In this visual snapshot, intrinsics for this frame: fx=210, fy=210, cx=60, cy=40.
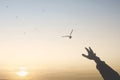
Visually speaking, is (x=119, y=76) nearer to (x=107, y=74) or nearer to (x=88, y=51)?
(x=107, y=74)

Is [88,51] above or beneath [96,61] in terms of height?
above

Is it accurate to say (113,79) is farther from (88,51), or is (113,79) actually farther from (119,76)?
(88,51)

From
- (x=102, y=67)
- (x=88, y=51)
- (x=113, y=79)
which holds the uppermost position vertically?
(x=88, y=51)

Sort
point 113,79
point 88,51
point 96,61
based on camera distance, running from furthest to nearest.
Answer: point 88,51
point 96,61
point 113,79

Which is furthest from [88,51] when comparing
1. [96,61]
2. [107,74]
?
[107,74]

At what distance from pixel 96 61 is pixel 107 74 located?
22.1 inches

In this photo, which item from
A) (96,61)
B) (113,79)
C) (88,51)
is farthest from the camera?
(88,51)

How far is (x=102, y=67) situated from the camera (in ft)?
16.4

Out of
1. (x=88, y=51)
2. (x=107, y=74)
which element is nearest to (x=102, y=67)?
(x=107, y=74)

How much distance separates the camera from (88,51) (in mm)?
5734

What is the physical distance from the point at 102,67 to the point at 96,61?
13.0 inches

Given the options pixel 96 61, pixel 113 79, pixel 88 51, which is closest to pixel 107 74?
pixel 113 79

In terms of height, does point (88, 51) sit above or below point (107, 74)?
above

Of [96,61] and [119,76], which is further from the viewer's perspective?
[96,61]
